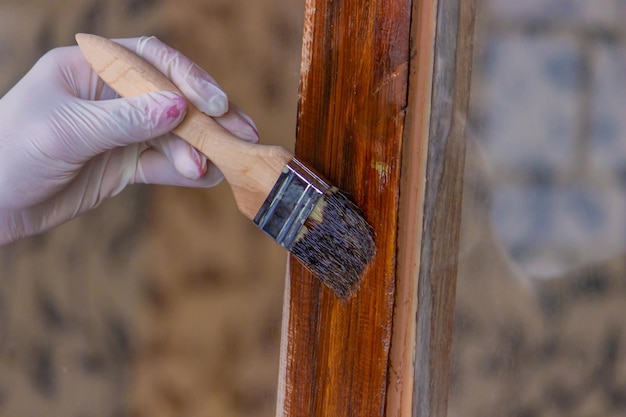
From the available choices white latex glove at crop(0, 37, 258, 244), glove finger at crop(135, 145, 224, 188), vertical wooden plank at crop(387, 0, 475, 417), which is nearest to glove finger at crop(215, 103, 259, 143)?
white latex glove at crop(0, 37, 258, 244)

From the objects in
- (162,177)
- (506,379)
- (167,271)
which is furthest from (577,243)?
(167,271)

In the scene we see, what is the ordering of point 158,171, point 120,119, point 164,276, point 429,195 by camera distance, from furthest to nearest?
point 164,276
point 158,171
point 120,119
point 429,195

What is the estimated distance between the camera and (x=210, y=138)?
2.17ft

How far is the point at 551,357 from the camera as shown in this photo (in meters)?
0.74

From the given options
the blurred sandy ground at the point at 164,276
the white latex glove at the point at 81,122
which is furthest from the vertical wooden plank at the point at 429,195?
the blurred sandy ground at the point at 164,276

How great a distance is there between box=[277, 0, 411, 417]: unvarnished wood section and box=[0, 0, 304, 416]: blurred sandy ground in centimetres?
43

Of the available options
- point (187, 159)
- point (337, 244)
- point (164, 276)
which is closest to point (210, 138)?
point (187, 159)

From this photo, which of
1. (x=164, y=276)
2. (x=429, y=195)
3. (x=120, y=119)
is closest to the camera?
(x=429, y=195)

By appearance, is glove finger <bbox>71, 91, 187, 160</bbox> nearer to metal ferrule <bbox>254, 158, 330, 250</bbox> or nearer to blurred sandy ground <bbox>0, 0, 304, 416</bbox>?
metal ferrule <bbox>254, 158, 330, 250</bbox>

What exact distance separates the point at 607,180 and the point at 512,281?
20 centimetres

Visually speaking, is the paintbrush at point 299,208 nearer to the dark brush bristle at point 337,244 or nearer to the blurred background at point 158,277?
the dark brush bristle at point 337,244

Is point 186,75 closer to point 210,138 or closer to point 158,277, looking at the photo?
point 210,138

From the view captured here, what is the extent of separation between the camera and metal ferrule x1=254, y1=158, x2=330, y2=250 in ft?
1.98

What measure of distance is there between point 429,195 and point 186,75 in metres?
0.37
